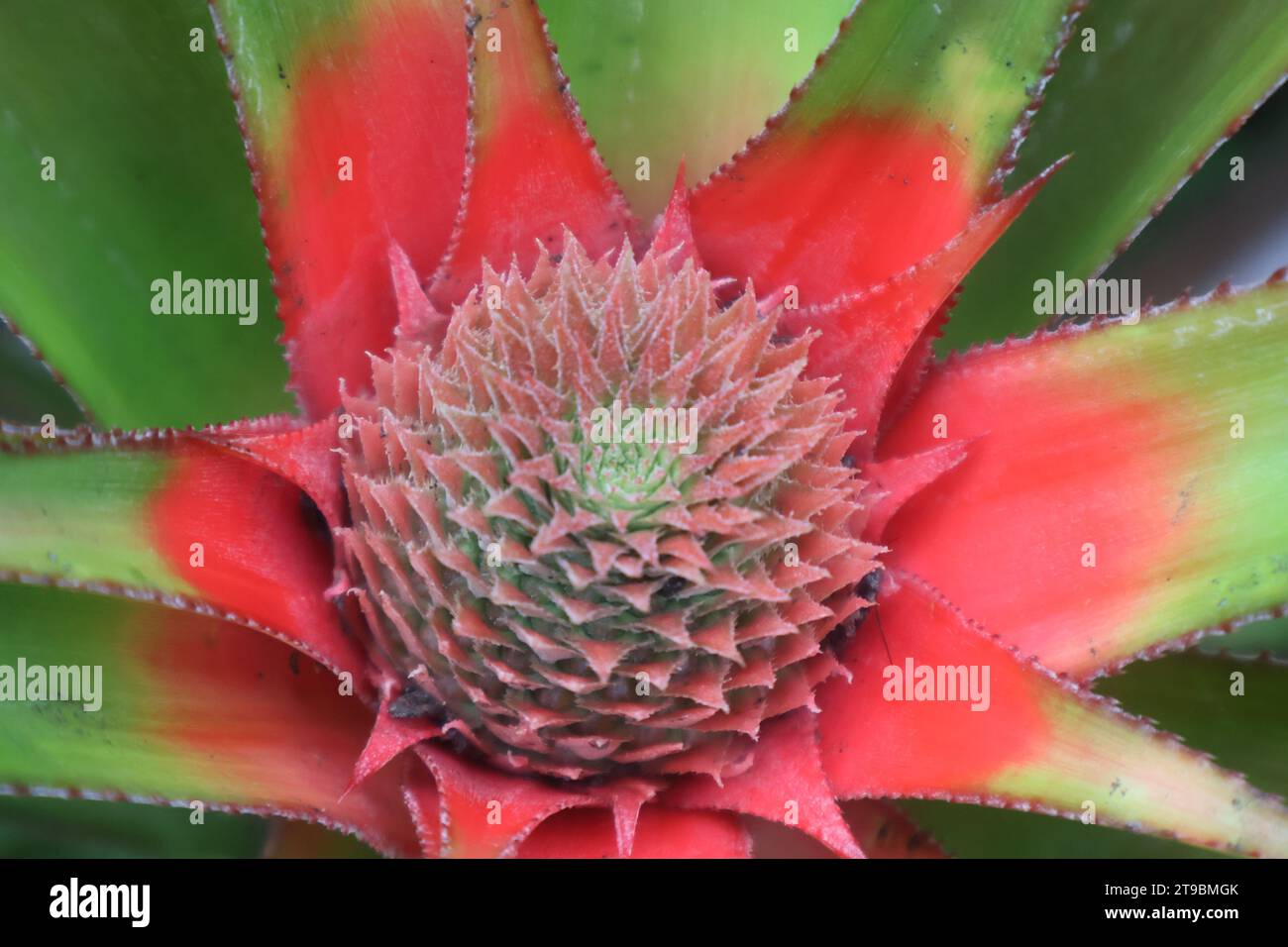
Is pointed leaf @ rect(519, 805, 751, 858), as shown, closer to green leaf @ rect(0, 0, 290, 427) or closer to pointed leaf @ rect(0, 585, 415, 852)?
pointed leaf @ rect(0, 585, 415, 852)

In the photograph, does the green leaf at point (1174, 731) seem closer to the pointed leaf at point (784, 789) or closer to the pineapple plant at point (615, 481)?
the pineapple plant at point (615, 481)

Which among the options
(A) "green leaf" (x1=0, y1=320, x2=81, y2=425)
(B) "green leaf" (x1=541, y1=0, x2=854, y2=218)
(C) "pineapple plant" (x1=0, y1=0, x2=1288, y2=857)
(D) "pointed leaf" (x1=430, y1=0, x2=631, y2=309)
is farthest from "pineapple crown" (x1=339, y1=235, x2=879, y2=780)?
(A) "green leaf" (x1=0, y1=320, x2=81, y2=425)

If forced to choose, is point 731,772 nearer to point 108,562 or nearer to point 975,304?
point 108,562

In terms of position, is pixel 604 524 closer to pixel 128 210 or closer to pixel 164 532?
pixel 164 532

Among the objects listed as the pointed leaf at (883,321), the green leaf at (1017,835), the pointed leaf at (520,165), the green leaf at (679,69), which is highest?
the green leaf at (679,69)

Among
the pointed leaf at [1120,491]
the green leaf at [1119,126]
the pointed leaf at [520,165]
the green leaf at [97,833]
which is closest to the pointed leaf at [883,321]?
the pointed leaf at [1120,491]

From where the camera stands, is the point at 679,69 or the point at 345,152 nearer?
the point at 345,152

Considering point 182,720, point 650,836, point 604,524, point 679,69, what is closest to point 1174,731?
point 650,836
